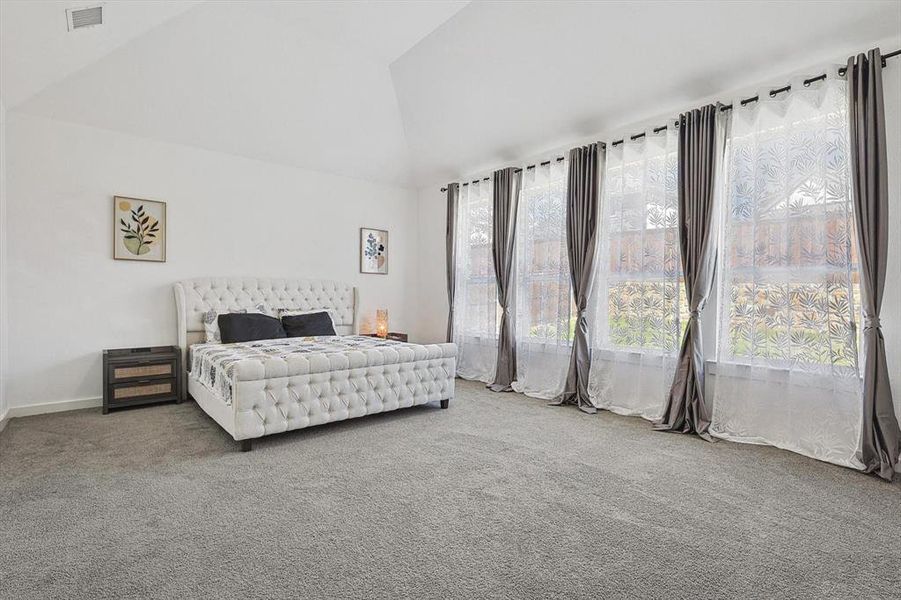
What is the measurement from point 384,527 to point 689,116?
3952 millimetres

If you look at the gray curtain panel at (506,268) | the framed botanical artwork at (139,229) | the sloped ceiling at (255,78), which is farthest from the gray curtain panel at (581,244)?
the framed botanical artwork at (139,229)

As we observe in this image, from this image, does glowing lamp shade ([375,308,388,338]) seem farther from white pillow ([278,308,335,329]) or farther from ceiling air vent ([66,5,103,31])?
ceiling air vent ([66,5,103,31])

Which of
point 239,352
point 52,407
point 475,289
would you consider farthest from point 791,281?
point 52,407

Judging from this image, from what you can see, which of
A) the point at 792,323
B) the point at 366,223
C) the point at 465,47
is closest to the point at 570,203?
the point at 465,47

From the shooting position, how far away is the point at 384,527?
223cm

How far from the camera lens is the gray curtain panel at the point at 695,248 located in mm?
3748

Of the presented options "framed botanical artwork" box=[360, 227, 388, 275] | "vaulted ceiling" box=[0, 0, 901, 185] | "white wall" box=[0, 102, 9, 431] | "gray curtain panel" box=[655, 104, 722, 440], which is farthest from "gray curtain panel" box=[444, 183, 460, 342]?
"white wall" box=[0, 102, 9, 431]

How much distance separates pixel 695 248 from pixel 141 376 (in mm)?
5210

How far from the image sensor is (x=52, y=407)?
14.3 ft

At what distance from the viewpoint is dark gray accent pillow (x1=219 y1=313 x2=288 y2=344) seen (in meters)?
4.87

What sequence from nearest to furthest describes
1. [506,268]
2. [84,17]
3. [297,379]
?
1. [84,17]
2. [297,379]
3. [506,268]

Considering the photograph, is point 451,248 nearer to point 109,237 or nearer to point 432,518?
point 109,237

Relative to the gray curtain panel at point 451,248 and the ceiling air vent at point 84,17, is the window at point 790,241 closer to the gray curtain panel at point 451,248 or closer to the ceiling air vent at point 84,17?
the gray curtain panel at point 451,248

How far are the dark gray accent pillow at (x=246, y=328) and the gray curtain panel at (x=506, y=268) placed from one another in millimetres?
2602
